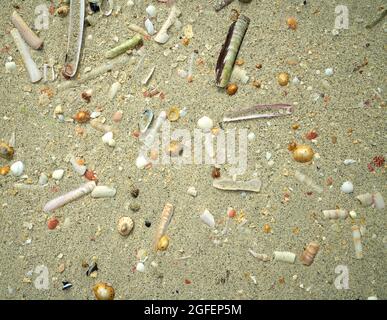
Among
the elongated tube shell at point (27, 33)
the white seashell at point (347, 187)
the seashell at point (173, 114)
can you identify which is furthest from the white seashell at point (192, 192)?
the elongated tube shell at point (27, 33)

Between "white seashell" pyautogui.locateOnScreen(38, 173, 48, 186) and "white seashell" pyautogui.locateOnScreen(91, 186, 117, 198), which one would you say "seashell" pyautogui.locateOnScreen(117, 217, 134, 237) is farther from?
"white seashell" pyautogui.locateOnScreen(38, 173, 48, 186)

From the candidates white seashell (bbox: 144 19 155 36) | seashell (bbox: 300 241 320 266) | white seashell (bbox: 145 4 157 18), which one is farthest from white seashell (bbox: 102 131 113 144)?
seashell (bbox: 300 241 320 266)

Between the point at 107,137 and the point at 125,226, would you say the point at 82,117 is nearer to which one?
the point at 107,137

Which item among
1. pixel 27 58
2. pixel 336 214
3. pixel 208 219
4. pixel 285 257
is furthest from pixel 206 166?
pixel 27 58

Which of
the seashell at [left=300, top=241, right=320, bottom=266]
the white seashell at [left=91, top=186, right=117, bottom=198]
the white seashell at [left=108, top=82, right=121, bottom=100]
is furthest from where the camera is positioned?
the white seashell at [left=108, top=82, right=121, bottom=100]

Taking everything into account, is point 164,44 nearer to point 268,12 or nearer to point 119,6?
point 119,6

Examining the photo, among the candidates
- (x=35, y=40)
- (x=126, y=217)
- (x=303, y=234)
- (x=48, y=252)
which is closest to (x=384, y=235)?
(x=303, y=234)
